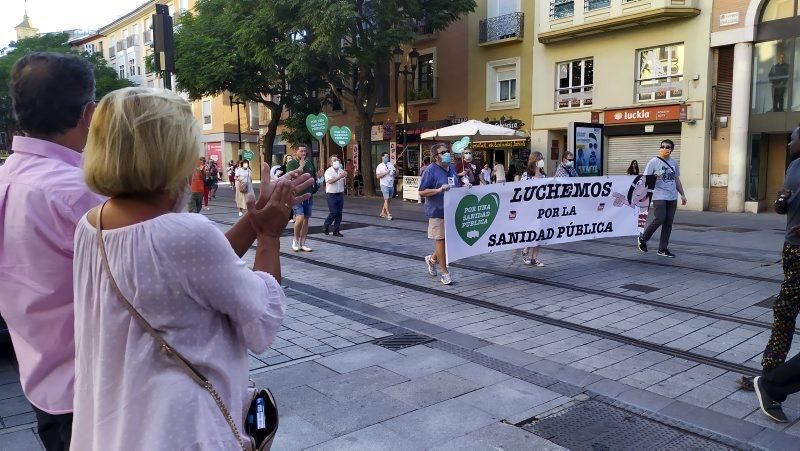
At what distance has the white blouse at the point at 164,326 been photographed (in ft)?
4.99

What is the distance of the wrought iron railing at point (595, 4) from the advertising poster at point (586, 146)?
5534 millimetres

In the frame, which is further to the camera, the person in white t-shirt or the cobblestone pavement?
the person in white t-shirt

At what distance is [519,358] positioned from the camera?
16.8 feet

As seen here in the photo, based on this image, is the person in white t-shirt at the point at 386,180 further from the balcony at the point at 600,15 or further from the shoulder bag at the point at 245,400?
the shoulder bag at the point at 245,400

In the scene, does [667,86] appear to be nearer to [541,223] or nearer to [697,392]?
[541,223]

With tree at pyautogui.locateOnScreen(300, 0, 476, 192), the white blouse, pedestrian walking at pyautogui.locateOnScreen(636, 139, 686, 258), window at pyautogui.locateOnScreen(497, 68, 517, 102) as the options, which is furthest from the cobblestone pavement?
window at pyautogui.locateOnScreen(497, 68, 517, 102)

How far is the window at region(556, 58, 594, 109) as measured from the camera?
22.8m

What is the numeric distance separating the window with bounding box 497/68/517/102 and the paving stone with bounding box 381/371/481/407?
73.1 feet

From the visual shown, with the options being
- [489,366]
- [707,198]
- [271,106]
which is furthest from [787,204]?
[271,106]

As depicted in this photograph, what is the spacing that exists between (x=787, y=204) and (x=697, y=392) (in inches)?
57.9

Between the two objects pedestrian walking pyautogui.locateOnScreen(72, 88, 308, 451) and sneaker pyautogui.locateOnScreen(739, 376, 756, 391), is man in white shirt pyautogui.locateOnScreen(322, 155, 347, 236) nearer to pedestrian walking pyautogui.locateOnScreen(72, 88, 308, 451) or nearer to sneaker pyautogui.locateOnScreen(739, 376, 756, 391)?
sneaker pyautogui.locateOnScreen(739, 376, 756, 391)

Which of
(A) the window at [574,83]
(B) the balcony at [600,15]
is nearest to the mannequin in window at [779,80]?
(B) the balcony at [600,15]

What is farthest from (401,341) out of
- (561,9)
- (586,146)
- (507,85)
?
(507,85)

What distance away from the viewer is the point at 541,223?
8984 mm
